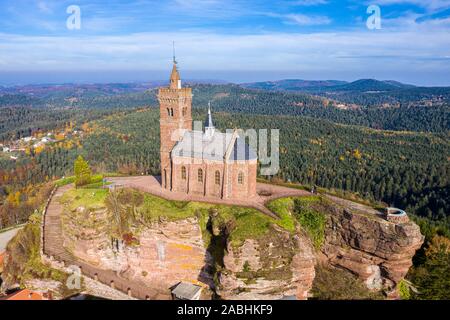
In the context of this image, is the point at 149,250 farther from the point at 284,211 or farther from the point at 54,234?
the point at 284,211

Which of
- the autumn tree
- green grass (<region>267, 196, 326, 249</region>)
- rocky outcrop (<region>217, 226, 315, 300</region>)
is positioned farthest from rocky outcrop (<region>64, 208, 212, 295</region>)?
green grass (<region>267, 196, 326, 249</region>)

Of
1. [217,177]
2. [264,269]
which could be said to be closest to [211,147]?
[217,177]

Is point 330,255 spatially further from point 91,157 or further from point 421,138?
point 421,138

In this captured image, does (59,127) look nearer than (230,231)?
No

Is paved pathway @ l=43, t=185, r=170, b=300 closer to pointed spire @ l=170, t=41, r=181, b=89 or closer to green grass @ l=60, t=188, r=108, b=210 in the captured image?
green grass @ l=60, t=188, r=108, b=210

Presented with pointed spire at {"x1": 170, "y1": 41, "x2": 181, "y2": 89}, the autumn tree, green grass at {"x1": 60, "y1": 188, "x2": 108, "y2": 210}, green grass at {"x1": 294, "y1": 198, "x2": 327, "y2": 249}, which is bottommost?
green grass at {"x1": 294, "y1": 198, "x2": 327, "y2": 249}

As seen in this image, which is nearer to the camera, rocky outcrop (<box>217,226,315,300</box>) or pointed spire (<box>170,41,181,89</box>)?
rocky outcrop (<box>217,226,315,300</box>)

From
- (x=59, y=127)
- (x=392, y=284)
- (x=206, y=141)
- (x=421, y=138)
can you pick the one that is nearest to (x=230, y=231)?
(x=206, y=141)
